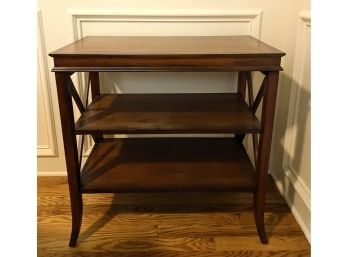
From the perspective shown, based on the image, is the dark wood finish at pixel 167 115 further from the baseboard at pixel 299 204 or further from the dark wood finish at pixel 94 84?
the baseboard at pixel 299 204

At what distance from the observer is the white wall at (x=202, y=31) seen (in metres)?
1.36

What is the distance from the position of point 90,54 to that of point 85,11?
0.47 m

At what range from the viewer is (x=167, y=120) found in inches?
45.9

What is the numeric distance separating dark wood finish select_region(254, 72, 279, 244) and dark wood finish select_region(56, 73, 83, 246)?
0.66 metres

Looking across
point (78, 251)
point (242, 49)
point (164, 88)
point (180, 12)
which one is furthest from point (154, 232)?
point (180, 12)

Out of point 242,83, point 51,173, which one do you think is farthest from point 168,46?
point 51,173

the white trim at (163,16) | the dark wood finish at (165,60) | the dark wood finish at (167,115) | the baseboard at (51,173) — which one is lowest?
the baseboard at (51,173)

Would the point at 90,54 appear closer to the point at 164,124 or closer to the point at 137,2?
the point at 164,124

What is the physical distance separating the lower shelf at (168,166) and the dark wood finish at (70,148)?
5 cm

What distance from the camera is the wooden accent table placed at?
1.03m

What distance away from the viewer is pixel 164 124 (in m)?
1.14

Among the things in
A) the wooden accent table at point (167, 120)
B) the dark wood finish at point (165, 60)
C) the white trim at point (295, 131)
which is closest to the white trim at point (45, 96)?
the wooden accent table at point (167, 120)

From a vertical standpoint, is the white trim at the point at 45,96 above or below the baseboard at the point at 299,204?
above

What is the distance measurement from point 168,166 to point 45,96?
27.1 inches
